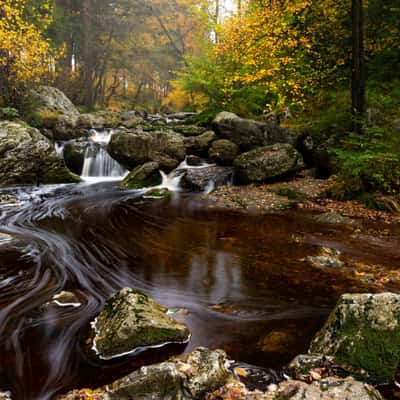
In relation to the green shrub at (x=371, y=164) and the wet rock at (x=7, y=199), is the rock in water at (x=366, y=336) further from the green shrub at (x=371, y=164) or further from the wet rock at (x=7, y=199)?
the wet rock at (x=7, y=199)

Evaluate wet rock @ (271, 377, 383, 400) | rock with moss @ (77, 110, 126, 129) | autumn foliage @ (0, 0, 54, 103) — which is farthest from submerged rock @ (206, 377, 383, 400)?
rock with moss @ (77, 110, 126, 129)

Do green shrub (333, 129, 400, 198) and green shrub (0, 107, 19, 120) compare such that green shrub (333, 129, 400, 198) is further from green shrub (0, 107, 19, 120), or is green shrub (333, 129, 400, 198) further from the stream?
green shrub (0, 107, 19, 120)

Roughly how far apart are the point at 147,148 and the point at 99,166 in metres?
2.37

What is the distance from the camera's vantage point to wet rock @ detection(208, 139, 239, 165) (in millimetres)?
13062

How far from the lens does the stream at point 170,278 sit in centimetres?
300

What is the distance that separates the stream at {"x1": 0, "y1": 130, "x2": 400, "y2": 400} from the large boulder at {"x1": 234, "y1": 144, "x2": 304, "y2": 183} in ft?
9.44

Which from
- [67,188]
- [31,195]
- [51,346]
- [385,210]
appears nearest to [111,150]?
[67,188]

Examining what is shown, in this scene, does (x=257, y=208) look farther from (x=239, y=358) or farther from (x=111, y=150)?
(x=111, y=150)

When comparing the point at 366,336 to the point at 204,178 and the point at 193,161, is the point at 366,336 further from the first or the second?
the point at 193,161

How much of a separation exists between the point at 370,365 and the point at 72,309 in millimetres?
3101

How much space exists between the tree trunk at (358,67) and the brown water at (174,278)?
3.72 meters

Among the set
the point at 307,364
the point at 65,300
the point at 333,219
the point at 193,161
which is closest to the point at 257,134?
the point at 193,161

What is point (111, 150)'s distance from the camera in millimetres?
13125

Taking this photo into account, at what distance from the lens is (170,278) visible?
15.6ft
